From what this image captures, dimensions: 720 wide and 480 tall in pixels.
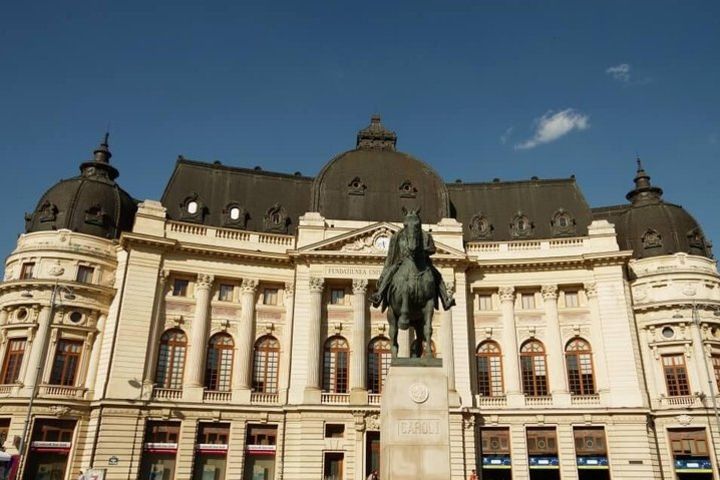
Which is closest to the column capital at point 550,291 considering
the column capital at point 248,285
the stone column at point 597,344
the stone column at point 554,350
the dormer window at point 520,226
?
the stone column at point 554,350

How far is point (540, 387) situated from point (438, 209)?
51.5 feet

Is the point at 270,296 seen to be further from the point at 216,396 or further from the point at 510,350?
the point at 510,350

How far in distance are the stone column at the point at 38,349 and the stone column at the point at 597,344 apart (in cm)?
3792

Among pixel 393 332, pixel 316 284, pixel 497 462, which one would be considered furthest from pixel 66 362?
pixel 393 332

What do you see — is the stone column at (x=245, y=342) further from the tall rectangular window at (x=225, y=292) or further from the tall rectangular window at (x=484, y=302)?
the tall rectangular window at (x=484, y=302)

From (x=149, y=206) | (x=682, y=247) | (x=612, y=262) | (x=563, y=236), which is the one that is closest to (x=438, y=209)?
(x=563, y=236)

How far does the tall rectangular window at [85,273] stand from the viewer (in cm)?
4216

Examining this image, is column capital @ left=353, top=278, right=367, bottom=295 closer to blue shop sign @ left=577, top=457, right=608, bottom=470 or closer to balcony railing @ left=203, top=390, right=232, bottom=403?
balcony railing @ left=203, top=390, right=232, bottom=403

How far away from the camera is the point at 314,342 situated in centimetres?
4244

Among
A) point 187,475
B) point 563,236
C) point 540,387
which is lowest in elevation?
point 187,475

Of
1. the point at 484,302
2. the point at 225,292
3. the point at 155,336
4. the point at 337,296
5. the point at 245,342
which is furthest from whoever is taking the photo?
the point at 484,302

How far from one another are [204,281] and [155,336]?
16.9 ft

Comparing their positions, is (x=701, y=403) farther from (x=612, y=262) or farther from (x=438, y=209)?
(x=438, y=209)

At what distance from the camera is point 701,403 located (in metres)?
41.7
